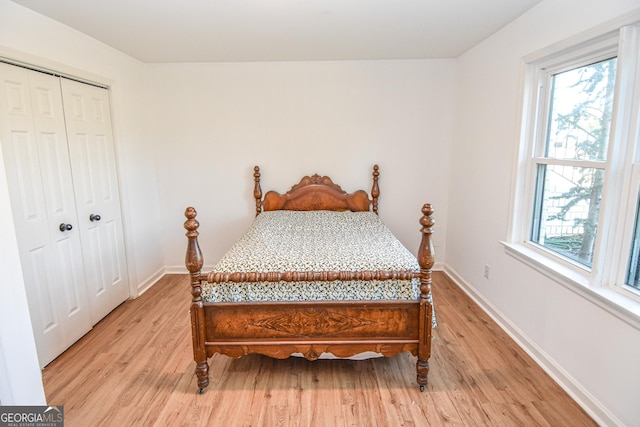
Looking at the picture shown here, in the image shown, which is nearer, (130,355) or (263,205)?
(130,355)

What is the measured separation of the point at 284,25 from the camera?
267cm

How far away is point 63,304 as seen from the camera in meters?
2.57

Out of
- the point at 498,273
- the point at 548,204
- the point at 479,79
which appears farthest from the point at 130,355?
the point at 479,79

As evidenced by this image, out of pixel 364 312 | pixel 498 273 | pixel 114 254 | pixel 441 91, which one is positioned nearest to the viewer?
pixel 364 312

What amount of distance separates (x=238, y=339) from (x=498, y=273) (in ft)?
7.07

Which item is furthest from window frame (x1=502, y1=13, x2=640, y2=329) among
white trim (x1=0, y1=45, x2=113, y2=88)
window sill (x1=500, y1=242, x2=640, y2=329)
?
white trim (x1=0, y1=45, x2=113, y2=88)

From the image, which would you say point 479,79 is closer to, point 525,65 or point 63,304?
point 525,65

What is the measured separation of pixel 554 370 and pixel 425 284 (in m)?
1.06

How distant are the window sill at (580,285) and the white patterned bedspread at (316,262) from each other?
2.79 feet

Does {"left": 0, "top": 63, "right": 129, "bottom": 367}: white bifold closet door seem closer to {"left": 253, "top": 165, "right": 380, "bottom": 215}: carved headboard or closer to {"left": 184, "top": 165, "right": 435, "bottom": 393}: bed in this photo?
{"left": 184, "top": 165, "right": 435, "bottom": 393}: bed

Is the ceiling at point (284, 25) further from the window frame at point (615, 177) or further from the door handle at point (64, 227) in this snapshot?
the door handle at point (64, 227)

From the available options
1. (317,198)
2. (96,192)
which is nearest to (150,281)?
(96,192)

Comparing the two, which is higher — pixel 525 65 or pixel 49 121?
pixel 525 65

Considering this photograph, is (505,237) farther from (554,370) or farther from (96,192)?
(96,192)
